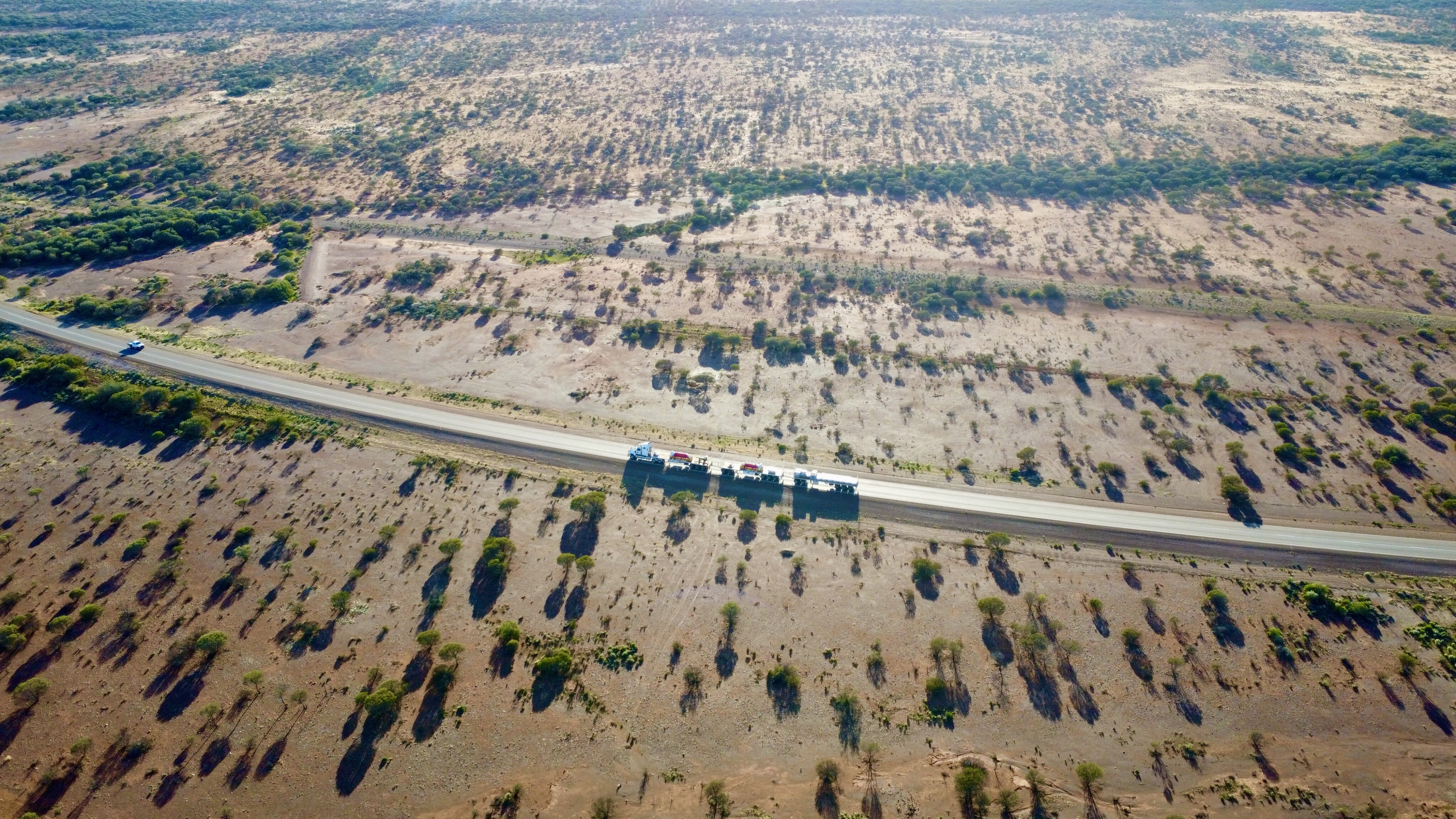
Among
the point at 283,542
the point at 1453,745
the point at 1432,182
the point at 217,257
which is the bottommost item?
the point at 1453,745

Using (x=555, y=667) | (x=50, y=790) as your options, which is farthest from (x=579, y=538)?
(x=50, y=790)

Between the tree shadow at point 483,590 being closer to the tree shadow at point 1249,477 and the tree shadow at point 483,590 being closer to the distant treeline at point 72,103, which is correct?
the tree shadow at point 1249,477

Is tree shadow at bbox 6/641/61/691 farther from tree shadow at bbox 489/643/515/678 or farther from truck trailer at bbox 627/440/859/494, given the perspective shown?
truck trailer at bbox 627/440/859/494

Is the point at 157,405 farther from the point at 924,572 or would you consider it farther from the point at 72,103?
the point at 72,103

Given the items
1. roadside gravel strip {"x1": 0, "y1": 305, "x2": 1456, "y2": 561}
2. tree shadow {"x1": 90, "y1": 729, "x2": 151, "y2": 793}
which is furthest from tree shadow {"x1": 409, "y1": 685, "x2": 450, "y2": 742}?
roadside gravel strip {"x1": 0, "y1": 305, "x2": 1456, "y2": 561}

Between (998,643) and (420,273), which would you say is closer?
(998,643)

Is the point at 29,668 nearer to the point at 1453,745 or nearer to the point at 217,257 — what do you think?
the point at 217,257

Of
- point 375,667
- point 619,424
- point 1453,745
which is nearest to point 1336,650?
point 1453,745
